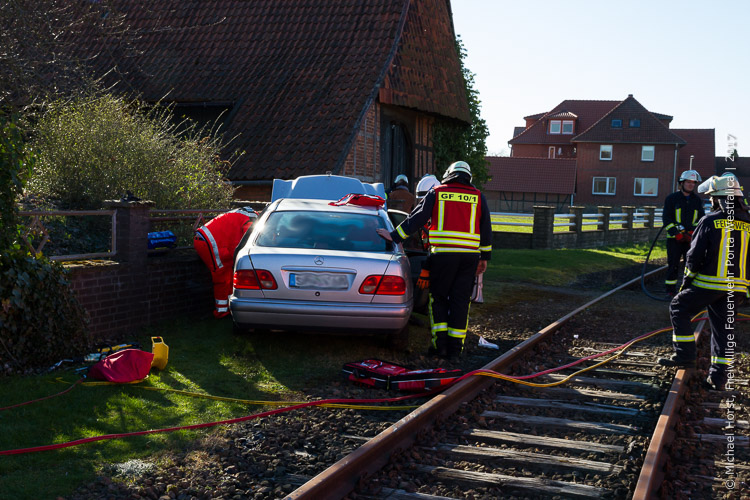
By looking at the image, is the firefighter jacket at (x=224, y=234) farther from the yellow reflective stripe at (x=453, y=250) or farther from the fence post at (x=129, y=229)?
the yellow reflective stripe at (x=453, y=250)

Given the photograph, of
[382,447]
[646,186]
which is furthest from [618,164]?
[382,447]

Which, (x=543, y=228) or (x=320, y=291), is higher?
(x=543, y=228)

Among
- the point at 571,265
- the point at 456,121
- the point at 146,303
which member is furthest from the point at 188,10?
the point at 146,303

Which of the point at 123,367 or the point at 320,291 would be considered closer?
the point at 123,367

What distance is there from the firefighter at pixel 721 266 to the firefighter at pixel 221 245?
5003mm

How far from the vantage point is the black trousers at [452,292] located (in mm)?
8680

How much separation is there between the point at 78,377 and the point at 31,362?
0.53 meters

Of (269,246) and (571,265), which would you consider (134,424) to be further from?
(571,265)

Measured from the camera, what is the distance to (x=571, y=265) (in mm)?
20844

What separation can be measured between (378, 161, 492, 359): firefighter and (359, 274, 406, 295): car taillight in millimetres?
729

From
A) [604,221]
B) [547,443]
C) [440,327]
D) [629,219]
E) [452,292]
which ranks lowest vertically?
[547,443]

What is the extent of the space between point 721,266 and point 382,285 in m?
3.19

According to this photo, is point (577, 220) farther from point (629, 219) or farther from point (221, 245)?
point (221, 245)

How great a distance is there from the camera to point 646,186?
2702 inches
